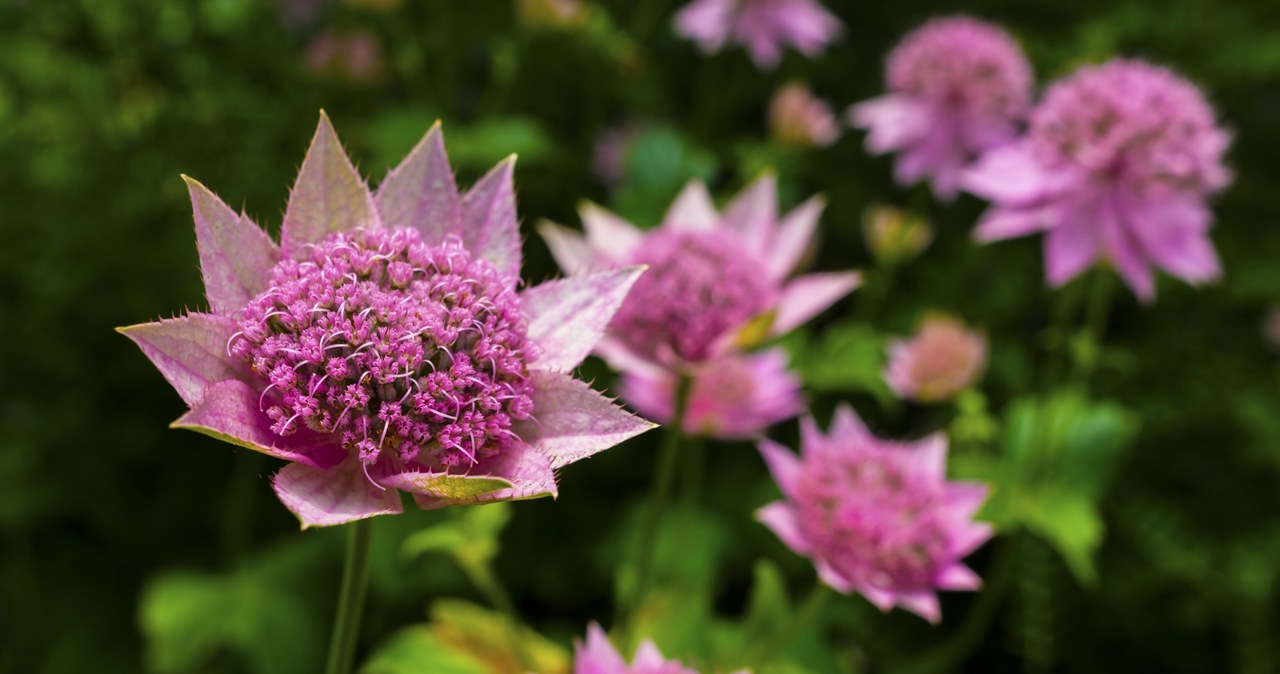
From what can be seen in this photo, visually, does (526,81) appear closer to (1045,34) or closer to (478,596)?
(478,596)

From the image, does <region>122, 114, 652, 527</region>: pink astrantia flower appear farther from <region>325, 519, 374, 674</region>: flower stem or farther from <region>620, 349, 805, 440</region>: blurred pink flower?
<region>620, 349, 805, 440</region>: blurred pink flower

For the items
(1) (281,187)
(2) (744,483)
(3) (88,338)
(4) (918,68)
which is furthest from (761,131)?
(3) (88,338)

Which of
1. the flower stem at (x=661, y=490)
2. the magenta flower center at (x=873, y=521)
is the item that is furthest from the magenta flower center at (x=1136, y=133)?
the flower stem at (x=661, y=490)

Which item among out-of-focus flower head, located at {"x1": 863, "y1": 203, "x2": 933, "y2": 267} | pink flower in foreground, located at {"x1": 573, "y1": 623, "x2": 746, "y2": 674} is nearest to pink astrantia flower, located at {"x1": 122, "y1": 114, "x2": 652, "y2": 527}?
pink flower in foreground, located at {"x1": 573, "y1": 623, "x2": 746, "y2": 674}

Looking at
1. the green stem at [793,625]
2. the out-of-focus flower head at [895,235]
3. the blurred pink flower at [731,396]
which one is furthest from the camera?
the out-of-focus flower head at [895,235]

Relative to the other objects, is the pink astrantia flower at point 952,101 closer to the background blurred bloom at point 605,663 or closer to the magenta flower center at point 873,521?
the magenta flower center at point 873,521
